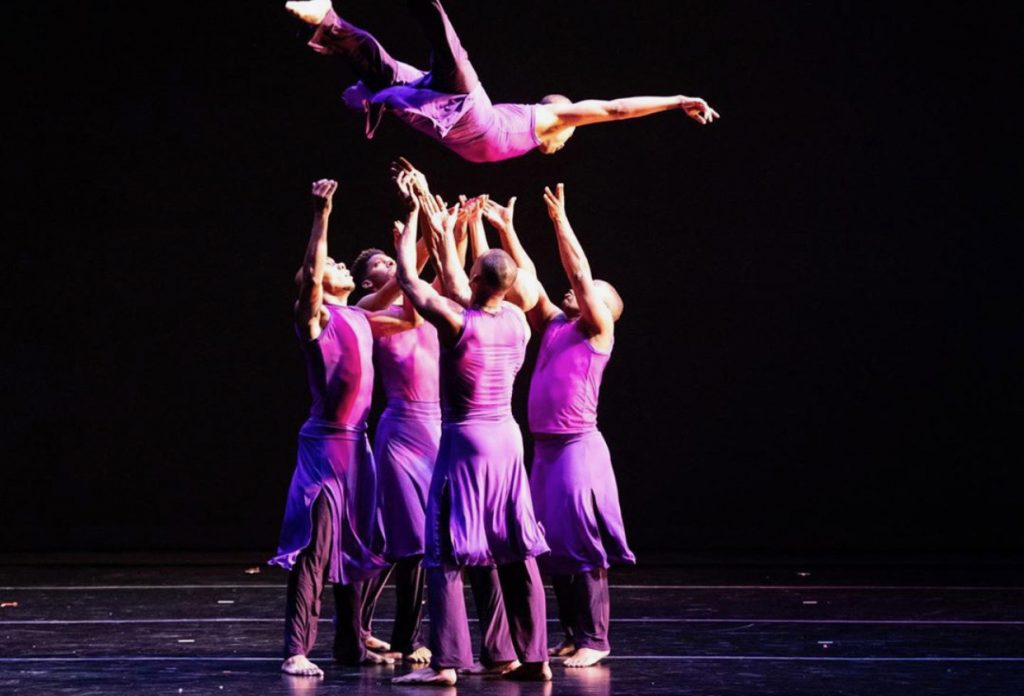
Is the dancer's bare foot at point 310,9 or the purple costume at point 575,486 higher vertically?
the dancer's bare foot at point 310,9

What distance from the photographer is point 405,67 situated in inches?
191

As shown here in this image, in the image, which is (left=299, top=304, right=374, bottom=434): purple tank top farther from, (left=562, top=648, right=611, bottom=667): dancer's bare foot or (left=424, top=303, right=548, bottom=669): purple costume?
(left=562, top=648, right=611, bottom=667): dancer's bare foot

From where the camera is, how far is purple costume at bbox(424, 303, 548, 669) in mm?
4715

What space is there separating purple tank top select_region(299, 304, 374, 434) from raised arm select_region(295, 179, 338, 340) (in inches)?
4.0

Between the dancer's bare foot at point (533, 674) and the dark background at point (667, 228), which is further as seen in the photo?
the dark background at point (667, 228)

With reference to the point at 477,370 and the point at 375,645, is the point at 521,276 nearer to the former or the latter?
the point at 477,370

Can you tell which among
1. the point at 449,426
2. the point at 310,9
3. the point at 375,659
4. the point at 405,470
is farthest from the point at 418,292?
the point at 375,659

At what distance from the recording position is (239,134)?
8.11 metres

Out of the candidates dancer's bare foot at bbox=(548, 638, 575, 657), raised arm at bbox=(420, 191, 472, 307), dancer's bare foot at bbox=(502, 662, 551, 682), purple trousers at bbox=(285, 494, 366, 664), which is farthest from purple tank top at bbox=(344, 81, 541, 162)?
dancer's bare foot at bbox=(548, 638, 575, 657)

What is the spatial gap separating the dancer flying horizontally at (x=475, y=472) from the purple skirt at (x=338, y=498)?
0.36 m

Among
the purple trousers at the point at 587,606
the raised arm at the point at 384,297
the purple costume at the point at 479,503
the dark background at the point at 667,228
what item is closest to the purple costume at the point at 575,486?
the purple trousers at the point at 587,606

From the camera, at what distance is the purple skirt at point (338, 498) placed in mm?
4953

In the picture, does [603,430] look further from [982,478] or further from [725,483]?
[982,478]

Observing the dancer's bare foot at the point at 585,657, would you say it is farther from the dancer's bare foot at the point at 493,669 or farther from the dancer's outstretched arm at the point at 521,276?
the dancer's outstretched arm at the point at 521,276
